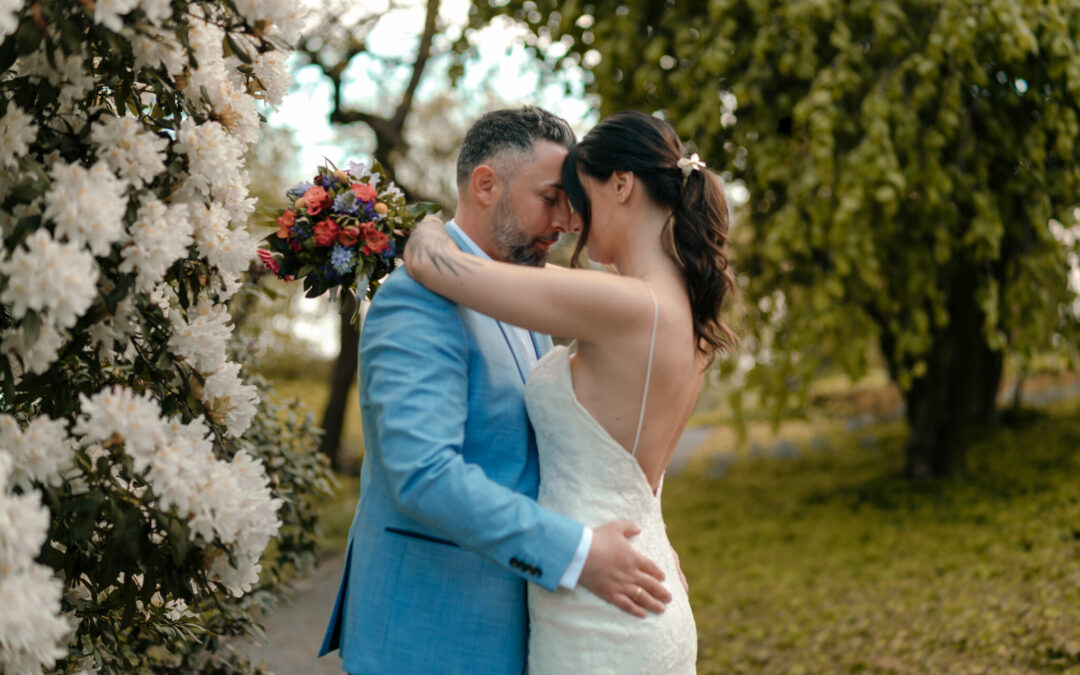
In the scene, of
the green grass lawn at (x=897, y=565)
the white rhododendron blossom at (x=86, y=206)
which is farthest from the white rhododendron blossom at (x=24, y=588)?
the green grass lawn at (x=897, y=565)

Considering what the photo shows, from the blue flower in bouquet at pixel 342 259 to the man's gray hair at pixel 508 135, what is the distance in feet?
1.24

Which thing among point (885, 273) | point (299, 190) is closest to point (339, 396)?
point (885, 273)

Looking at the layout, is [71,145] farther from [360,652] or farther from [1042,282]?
[1042,282]

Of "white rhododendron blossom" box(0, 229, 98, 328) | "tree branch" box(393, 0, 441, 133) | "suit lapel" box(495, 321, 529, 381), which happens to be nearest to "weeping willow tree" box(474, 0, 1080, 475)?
"tree branch" box(393, 0, 441, 133)

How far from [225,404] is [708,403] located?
966 inches

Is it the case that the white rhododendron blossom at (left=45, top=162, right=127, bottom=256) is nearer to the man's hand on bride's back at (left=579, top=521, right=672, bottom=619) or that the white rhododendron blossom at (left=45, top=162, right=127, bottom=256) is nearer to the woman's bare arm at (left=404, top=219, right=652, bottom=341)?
the woman's bare arm at (left=404, top=219, right=652, bottom=341)

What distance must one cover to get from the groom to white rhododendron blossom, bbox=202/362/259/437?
0.98 ft

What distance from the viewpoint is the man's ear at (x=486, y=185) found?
232 centimetres

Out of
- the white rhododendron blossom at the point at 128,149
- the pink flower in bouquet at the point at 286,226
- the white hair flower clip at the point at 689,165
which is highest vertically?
the white hair flower clip at the point at 689,165

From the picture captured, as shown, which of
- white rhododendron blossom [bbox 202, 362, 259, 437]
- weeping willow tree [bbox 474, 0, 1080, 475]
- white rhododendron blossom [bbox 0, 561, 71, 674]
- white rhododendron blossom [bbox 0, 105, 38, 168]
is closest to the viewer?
white rhododendron blossom [bbox 0, 561, 71, 674]

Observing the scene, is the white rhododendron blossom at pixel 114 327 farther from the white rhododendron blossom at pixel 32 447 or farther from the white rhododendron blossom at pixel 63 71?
the white rhododendron blossom at pixel 63 71

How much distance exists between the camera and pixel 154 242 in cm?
178

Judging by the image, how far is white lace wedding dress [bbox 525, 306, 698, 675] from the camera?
202 cm

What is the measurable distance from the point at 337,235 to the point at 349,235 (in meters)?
0.04
